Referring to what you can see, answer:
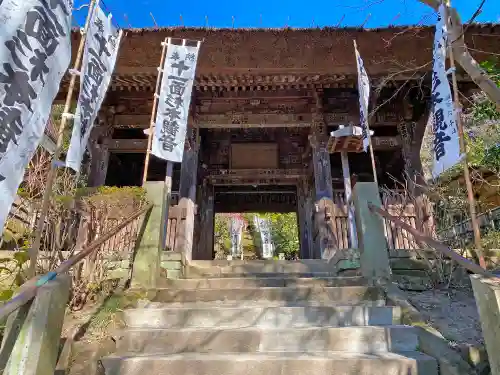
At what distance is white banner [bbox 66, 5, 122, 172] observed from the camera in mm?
3823

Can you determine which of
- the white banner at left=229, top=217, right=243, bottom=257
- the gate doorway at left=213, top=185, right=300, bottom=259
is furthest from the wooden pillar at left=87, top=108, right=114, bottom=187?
the white banner at left=229, top=217, right=243, bottom=257

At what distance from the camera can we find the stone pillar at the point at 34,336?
2.11 metres

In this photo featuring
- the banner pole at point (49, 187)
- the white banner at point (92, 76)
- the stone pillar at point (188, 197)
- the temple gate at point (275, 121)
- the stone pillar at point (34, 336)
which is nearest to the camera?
the stone pillar at point (34, 336)

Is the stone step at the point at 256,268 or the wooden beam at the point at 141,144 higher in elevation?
the wooden beam at the point at 141,144

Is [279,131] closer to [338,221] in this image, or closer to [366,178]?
[366,178]

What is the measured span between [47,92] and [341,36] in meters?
7.00

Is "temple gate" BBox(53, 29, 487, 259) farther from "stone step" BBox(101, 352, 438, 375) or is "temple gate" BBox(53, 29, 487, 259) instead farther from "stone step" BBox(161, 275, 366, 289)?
"stone step" BBox(101, 352, 438, 375)

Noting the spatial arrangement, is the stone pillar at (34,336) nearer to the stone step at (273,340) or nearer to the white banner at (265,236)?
the stone step at (273,340)

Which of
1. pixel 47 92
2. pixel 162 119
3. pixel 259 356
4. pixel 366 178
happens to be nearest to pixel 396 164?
pixel 366 178

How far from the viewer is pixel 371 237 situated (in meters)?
4.29

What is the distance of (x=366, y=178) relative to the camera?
35.6ft

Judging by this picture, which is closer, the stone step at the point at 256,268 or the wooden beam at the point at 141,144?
the stone step at the point at 256,268

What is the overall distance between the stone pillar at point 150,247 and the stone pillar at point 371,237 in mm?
2645

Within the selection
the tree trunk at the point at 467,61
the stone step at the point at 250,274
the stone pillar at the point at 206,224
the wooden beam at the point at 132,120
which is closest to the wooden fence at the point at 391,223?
the stone step at the point at 250,274
